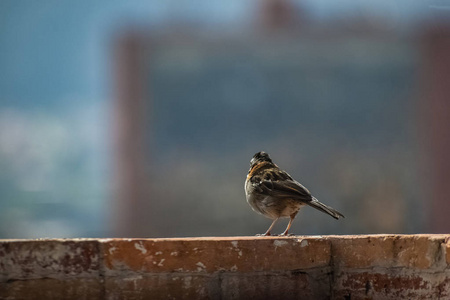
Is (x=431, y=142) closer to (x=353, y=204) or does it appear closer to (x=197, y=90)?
(x=353, y=204)

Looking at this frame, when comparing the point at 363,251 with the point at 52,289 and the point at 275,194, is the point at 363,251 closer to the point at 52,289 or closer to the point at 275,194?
the point at 52,289

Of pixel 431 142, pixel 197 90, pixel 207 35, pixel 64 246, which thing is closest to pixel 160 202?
pixel 197 90

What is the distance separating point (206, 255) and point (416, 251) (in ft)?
2.27

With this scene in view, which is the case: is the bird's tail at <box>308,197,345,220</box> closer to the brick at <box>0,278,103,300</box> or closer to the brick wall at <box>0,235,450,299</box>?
the brick wall at <box>0,235,450,299</box>

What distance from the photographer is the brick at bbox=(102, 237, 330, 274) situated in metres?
2.68

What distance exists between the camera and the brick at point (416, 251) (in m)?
2.76

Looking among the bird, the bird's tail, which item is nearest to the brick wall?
the bird's tail

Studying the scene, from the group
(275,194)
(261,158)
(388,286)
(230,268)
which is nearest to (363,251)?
(388,286)

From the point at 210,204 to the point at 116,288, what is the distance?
22784 mm

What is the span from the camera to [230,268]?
2.72 m

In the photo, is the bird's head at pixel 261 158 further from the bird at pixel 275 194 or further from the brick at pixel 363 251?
the brick at pixel 363 251

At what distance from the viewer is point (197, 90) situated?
2559 cm

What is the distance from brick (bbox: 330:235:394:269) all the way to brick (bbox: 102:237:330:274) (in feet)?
0.42

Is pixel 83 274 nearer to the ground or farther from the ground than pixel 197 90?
nearer to the ground
